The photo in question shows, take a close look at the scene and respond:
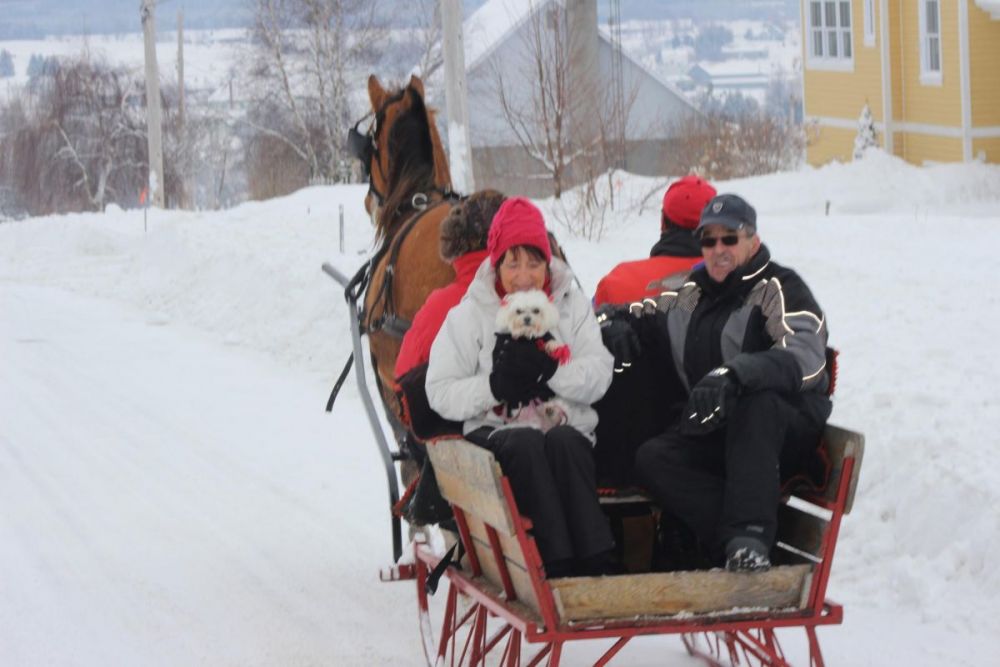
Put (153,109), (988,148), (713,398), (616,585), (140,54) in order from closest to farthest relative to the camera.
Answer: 1. (616,585)
2. (713,398)
3. (988,148)
4. (153,109)
5. (140,54)

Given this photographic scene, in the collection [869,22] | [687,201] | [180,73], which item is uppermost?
[180,73]

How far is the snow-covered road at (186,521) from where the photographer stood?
20.5ft

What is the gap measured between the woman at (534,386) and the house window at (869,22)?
87.6ft

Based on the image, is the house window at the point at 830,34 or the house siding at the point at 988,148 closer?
the house siding at the point at 988,148

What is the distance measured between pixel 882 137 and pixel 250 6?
Result: 67.2 feet

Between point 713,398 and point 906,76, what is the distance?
85.9 ft

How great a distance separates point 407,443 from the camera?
241 inches

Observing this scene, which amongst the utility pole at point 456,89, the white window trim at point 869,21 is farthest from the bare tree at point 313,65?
the utility pole at point 456,89

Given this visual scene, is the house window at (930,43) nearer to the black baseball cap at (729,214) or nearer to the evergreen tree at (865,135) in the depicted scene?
the evergreen tree at (865,135)

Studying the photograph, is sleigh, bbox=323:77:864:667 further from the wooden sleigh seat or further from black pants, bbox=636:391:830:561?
black pants, bbox=636:391:830:561

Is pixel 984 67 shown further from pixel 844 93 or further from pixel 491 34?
pixel 491 34

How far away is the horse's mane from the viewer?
281 inches

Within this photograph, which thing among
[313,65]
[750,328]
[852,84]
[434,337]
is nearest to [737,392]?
[750,328]

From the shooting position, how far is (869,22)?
30328 mm
